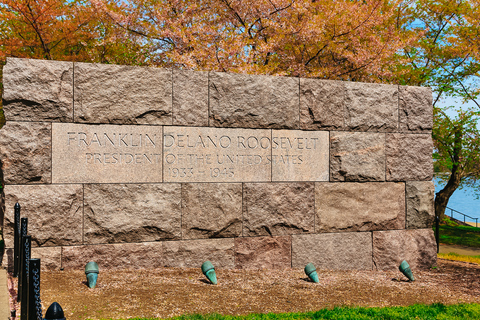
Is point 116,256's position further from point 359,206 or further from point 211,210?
point 359,206

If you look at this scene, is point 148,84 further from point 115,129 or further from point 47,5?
point 47,5

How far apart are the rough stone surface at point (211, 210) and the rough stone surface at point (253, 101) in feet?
3.22

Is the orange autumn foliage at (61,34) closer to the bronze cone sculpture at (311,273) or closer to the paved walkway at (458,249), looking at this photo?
the bronze cone sculpture at (311,273)

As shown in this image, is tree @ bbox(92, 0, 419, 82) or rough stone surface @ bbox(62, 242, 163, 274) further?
tree @ bbox(92, 0, 419, 82)

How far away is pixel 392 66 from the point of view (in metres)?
13.7

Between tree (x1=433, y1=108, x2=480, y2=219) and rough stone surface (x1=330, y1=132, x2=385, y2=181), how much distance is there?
9.80 meters

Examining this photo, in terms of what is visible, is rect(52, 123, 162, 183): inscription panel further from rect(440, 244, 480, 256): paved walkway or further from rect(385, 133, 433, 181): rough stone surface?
rect(440, 244, 480, 256): paved walkway

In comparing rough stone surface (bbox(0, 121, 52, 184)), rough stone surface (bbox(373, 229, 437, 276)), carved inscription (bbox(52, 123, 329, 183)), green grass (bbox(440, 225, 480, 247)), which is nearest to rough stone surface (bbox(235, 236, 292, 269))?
carved inscription (bbox(52, 123, 329, 183))

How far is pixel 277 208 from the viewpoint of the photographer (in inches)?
253

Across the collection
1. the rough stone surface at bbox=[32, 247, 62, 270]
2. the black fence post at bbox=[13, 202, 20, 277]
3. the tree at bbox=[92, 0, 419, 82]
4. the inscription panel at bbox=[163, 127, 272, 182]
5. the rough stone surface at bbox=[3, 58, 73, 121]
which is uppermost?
the tree at bbox=[92, 0, 419, 82]

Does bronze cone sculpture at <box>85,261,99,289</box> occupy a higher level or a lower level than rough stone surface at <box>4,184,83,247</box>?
lower

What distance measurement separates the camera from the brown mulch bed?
4.28 m

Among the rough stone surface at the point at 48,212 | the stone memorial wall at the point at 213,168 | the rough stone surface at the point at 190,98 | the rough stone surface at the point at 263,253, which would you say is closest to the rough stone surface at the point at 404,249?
the stone memorial wall at the point at 213,168

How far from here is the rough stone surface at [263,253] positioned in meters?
6.25
